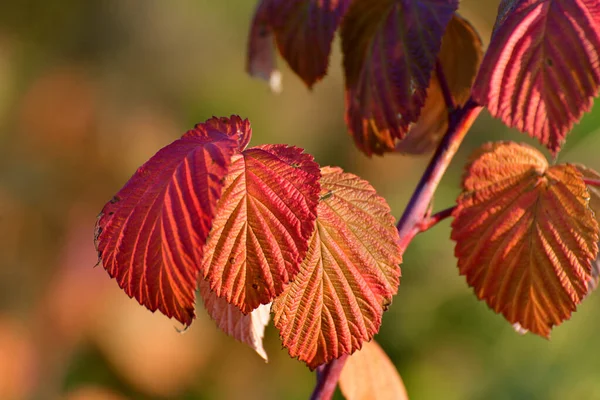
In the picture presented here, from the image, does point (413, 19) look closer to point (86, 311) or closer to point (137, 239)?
point (137, 239)

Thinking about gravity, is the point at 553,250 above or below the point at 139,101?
below

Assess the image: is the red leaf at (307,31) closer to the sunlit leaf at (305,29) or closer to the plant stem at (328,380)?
the sunlit leaf at (305,29)

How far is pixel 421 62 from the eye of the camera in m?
0.52

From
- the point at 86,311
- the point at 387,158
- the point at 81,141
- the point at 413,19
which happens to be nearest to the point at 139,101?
the point at 81,141

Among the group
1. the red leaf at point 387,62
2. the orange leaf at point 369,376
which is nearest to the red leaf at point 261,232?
the red leaf at point 387,62

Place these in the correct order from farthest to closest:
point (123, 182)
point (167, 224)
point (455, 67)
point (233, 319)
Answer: point (123, 182), point (455, 67), point (233, 319), point (167, 224)

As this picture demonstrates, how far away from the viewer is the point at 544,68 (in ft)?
1.52

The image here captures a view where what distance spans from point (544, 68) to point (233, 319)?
0.30m

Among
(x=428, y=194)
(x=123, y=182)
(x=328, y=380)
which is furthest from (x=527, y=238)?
(x=123, y=182)

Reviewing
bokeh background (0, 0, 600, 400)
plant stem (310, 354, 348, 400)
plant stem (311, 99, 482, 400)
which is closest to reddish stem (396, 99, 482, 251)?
plant stem (311, 99, 482, 400)

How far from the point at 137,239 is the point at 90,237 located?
2.61m

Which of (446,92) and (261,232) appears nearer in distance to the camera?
(261,232)

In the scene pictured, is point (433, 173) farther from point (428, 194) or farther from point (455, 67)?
point (455, 67)

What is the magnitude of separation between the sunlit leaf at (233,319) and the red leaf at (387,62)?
0.18 meters
